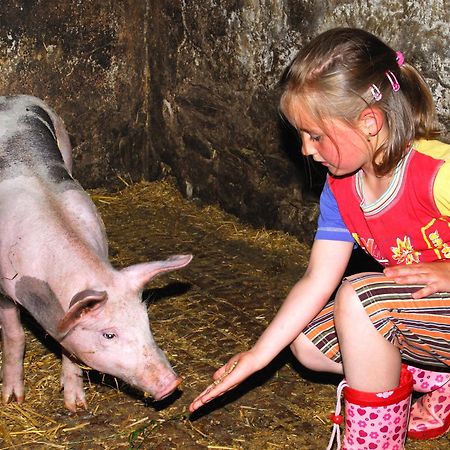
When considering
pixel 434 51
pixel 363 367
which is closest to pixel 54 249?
pixel 363 367

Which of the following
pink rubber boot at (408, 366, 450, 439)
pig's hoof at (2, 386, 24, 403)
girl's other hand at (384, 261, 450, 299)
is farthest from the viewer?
pig's hoof at (2, 386, 24, 403)

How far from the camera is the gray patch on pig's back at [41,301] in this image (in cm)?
307

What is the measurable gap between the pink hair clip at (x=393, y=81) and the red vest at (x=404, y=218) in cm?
22

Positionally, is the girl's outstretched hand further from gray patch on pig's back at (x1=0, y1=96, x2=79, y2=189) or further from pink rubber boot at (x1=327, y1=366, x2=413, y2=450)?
gray patch on pig's back at (x1=0, y1=96, x2=79, y2=189)

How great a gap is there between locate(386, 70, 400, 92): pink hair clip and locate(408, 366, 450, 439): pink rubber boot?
3.33 feet

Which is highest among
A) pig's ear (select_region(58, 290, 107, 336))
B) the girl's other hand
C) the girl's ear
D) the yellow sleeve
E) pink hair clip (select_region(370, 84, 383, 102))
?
pink hair clip (select_region(370, 84, 383, 102))

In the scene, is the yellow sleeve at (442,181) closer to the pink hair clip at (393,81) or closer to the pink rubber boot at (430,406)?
the pink hair clip at (393,81)

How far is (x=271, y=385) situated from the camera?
3.46 m

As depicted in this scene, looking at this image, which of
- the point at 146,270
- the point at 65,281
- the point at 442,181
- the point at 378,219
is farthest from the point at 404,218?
the point at 65,281

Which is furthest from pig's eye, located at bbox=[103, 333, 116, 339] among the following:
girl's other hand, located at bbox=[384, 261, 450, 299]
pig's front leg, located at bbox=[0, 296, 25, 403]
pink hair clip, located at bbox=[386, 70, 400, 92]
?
pink hair clip, located at bbox=[386, 70, 400, 92]

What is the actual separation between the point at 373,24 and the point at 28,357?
227 centimetres

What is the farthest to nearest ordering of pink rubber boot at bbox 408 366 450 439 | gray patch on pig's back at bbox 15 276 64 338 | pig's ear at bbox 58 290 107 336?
gray patch on pig's back at bbox 15 276 64 338
pink rubber boot at bbox 408 366 450 439
pig's ear at bbox 58 290 107 336

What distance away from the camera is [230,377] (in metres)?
2.58

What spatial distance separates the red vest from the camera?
2535mm
